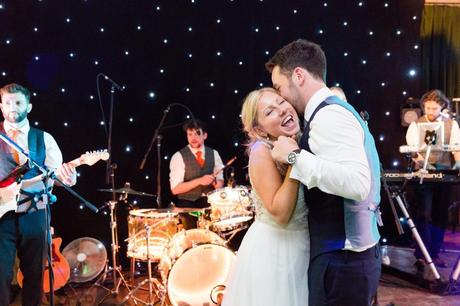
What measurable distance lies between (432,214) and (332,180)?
4562mm

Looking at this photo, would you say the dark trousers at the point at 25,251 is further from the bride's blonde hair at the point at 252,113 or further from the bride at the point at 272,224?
the bride's blonde hair at the point at 252,113

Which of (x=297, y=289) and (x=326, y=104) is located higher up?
(x=326, y=104)

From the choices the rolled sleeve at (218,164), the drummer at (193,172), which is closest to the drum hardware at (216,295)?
the drummer at (193,172)

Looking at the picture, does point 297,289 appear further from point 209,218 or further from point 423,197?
point 423,197

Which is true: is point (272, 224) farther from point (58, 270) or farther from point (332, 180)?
point (58, 270)

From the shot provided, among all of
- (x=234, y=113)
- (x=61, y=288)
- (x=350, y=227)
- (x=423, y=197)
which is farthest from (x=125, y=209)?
(x=350, y=227)

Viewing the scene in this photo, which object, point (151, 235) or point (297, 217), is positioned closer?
point (297, 217)

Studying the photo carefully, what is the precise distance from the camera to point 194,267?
4.10 metres

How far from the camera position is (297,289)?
2.27 m

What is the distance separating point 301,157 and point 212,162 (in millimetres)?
3931

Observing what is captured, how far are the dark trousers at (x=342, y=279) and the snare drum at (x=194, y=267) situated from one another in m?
2.23

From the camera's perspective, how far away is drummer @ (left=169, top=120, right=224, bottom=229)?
5.46 metres

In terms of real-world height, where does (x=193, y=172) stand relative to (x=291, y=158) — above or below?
below

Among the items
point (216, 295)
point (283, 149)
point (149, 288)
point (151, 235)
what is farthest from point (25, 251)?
point (283, 149)
